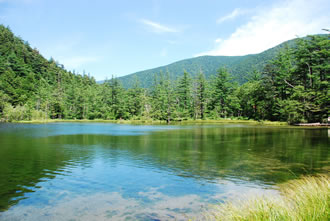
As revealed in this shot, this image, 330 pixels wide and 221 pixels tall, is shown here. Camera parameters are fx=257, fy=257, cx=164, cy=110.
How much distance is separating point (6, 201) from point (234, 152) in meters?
13.0

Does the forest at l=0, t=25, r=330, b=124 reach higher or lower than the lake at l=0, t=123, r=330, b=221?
higher

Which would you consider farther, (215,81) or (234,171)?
(215,81)

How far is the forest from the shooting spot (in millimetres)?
45062

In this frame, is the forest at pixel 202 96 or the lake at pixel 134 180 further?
the forest at pixel 202 96

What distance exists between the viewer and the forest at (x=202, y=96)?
1774 inches

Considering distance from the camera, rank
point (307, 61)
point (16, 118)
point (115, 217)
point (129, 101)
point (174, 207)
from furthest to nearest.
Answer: point (129, 101)
point (16, 118)
point (307, 61)
point (174, 207)
point (115, 217)

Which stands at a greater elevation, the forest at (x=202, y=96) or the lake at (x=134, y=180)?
the forest at (x=202, y=96)

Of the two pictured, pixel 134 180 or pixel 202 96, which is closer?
pixel 134 180

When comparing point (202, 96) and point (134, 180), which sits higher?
point (202, 96)

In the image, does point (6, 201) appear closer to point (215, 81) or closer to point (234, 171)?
point (234, 171)

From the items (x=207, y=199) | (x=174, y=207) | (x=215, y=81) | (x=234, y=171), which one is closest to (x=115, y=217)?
(x=174, y=207)

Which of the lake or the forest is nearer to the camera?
the lake

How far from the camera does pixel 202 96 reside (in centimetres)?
7162

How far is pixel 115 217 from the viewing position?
6531 millimetres
